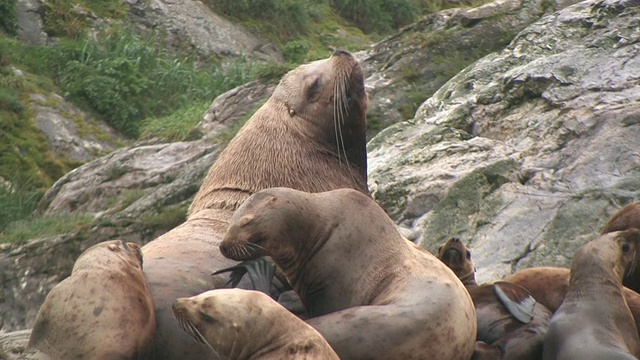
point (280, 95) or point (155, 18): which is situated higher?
point (280, 95)

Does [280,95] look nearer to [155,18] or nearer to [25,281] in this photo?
[25,281]

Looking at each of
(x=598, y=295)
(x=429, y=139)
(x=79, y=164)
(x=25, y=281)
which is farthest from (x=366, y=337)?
(x=79, y=164)

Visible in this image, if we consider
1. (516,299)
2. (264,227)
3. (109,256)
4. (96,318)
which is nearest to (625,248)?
(516,299)

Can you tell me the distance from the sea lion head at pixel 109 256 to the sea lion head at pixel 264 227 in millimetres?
443

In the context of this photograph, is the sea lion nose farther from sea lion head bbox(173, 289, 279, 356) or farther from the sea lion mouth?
the sea lion mouth

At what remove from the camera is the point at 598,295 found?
18.6 feet

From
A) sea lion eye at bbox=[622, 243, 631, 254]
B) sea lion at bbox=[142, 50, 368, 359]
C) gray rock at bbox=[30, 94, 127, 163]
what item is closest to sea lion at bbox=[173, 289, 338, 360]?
sea lion at bbox=[142, 50, 368, 359]

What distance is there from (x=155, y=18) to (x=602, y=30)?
7.11 metres

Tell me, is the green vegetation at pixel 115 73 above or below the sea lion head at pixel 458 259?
below

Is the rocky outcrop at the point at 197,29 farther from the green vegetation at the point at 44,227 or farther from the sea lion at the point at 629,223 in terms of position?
the sea lion at the point at 629,223

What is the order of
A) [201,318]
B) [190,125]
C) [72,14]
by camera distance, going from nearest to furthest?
[201,318], [190,125], [72,14]

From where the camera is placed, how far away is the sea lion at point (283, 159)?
5965 millimetres

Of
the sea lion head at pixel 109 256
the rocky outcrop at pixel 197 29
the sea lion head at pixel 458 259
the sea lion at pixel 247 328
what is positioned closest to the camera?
the sea lion at pixel 247 328

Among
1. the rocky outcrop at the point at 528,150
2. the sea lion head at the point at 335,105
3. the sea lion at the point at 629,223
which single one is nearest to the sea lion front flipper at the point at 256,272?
the sea lion head at the point at 335,105
